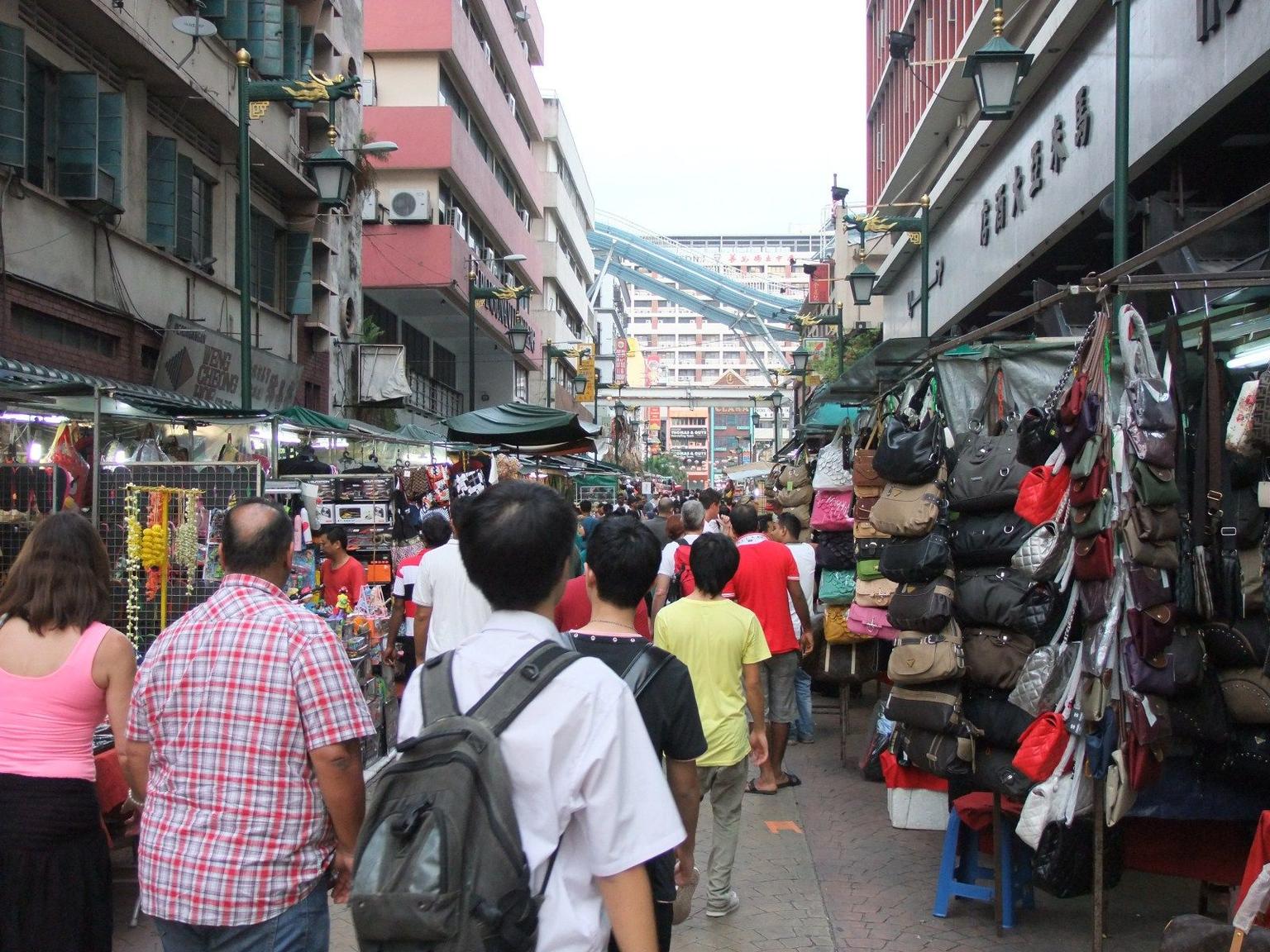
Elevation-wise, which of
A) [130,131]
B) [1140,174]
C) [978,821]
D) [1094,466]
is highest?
[130,131]

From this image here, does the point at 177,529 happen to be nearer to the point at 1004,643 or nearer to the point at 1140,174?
the point at 1004,643

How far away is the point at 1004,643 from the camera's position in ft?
18.0

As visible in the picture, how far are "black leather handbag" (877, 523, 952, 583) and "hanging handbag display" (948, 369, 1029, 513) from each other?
213 millimetres

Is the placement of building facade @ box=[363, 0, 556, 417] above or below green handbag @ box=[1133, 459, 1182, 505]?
above

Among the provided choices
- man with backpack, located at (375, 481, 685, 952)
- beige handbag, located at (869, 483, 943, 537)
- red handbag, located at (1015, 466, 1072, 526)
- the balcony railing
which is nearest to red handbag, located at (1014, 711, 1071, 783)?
red handbag, located at (1015, 466, 1072, 526)

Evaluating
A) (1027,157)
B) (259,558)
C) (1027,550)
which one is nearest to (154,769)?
(259,558)

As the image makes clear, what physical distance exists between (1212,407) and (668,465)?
117208 millimetres

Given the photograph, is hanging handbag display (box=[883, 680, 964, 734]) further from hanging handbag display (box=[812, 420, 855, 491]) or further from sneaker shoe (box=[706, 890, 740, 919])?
hanging handbag display (box=[812, 420, 855, 491])

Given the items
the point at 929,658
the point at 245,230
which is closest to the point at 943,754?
the point at 929,658

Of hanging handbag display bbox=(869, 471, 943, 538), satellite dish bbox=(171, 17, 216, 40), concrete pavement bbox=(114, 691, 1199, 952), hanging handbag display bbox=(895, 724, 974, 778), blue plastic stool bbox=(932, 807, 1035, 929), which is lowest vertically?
concrete pavement bbox=(114, 691, 1199, 952)

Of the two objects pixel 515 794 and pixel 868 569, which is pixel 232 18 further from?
A: pixel 515 794

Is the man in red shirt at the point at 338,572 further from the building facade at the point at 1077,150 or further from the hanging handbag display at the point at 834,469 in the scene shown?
the building facade at the point at 1077,150

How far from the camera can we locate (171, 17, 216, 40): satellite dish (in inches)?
502

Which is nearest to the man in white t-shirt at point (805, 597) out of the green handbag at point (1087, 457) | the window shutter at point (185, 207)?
the green handbag at point (1087, 457)
